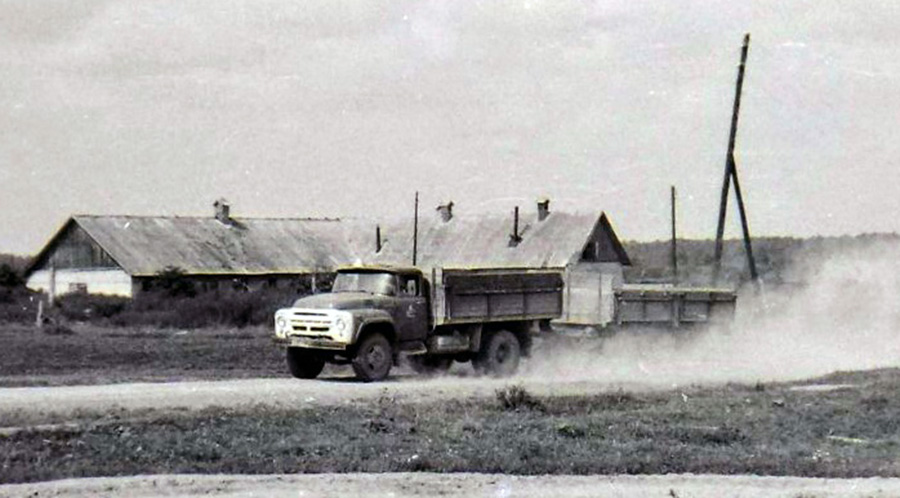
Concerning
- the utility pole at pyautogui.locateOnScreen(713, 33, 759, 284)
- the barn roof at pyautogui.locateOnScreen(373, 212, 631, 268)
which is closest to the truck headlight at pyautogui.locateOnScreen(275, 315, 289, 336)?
the utility pole at pyautogui.locateOnScreen(713, 33, 759, 284)

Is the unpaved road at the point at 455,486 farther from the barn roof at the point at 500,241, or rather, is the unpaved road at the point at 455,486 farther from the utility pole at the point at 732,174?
the barn roof at the point at 500,241

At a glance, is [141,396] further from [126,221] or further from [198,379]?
[126,221]

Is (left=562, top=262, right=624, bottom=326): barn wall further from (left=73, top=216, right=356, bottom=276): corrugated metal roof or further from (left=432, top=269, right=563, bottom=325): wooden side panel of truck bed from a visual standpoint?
(left=73, top=216, right=356, bottom=276): corrugated metal roof

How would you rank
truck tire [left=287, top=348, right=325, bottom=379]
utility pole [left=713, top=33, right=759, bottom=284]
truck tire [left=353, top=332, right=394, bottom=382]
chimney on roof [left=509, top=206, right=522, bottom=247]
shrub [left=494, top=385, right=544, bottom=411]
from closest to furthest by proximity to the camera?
shrub [left=494, top=385, right=544, bottom=411] < truck tire [left=353, top=332, right=394, bottom=382] < truck tire [left=287, top=348, right=325, bottom=379] < utility pole [left=713, top=33, right=759, bottom=284] < chimney on roof [left=509, top=206, right=522, bottom=247]

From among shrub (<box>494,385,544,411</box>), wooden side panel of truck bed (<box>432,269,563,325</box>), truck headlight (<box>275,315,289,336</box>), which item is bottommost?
shrub (<box>494,385,544,411</box>)

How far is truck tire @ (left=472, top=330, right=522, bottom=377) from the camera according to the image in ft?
86.8

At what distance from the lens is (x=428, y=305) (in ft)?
82.7

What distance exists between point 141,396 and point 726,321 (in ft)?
62.9

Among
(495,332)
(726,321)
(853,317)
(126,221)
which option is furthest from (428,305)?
(126,221)

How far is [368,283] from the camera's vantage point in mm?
24797

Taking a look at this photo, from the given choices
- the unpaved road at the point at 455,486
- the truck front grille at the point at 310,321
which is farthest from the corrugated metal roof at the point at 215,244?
the unpaved road at the point at 455,486

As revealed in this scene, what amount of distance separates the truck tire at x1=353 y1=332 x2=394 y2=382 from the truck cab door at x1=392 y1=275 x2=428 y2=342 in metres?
0.53

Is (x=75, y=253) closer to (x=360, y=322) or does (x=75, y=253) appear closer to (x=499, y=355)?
(x=499, y=355)

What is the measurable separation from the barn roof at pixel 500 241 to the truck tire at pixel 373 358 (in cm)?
4204
